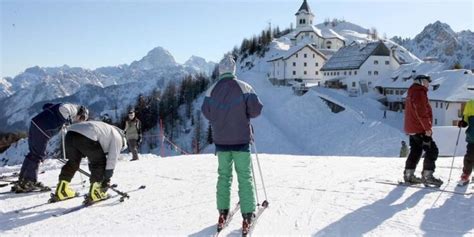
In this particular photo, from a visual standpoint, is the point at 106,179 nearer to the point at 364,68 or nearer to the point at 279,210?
the point at 279,210

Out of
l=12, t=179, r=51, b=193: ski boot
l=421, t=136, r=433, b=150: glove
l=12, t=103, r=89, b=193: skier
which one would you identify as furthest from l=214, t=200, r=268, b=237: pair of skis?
l=12, t=179, r=51, b=193: ski boot

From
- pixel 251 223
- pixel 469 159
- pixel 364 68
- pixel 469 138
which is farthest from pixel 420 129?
pixel 364 68

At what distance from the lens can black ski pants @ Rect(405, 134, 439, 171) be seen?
7.81 meters

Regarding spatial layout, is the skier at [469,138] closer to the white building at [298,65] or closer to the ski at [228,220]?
the ski at [228,220]

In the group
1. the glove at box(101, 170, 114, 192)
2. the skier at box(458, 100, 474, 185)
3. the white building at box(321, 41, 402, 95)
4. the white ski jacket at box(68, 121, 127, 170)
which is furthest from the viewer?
the white building at box(321, 41, 402, 95)

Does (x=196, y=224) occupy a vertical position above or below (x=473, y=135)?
below

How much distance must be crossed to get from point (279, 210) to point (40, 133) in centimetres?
484

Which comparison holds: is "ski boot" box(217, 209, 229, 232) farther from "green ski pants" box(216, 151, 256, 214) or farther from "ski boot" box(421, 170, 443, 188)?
"ski boot" box(421, 170, 443, 188)

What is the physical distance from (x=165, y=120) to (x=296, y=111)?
3628 centimetres

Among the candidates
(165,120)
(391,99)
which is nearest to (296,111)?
(391,99)

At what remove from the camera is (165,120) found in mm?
82625

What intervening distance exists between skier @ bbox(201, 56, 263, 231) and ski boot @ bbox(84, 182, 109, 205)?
8.25 feet

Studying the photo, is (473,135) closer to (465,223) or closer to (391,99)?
(465,223)

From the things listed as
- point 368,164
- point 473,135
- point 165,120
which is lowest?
point 165,120
